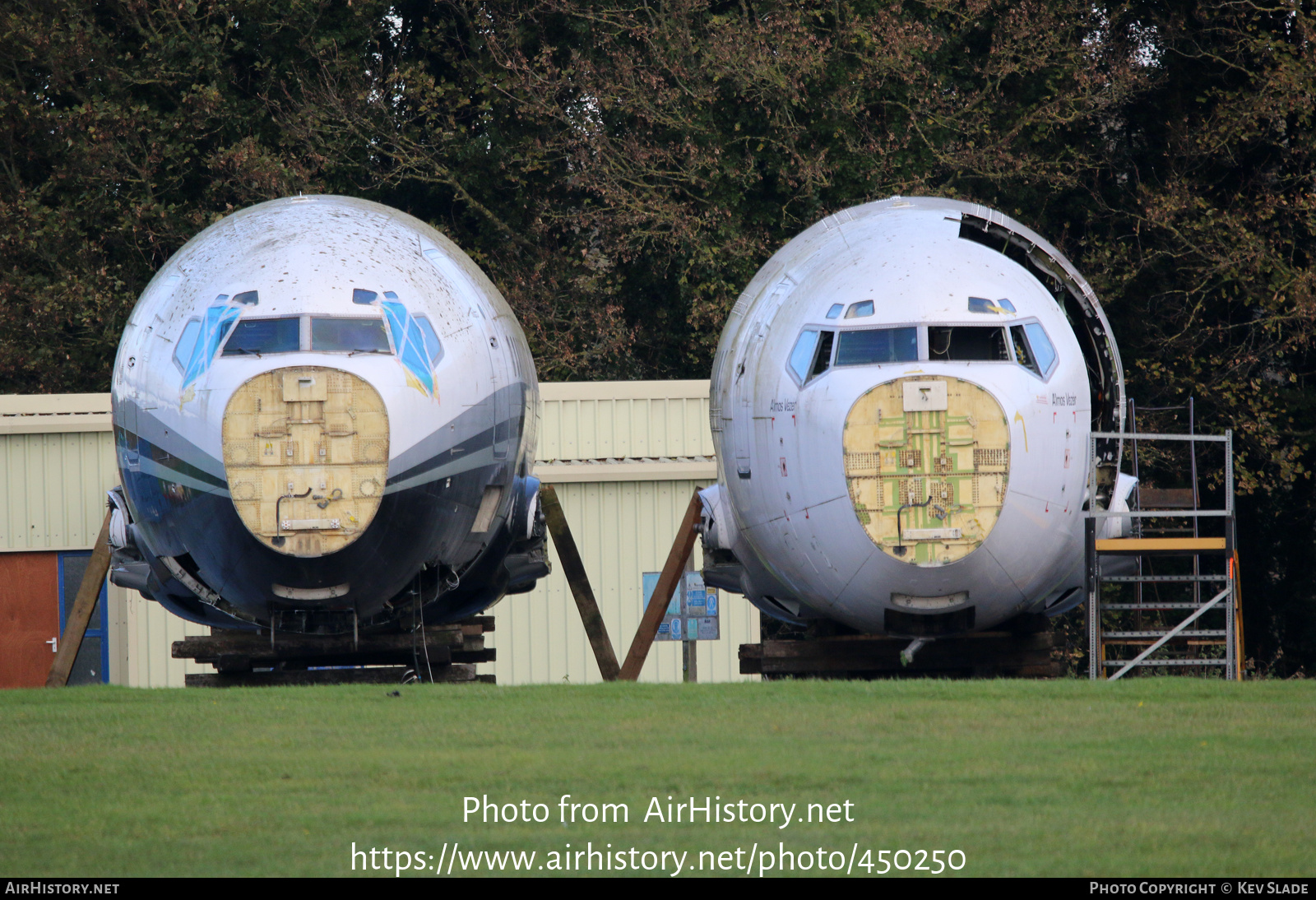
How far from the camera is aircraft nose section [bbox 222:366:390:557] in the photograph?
13938 millimetres

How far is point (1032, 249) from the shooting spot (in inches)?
650

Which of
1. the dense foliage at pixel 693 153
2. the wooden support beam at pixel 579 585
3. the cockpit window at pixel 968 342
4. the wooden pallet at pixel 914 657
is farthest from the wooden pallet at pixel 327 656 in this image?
the dense foliage at pixel 693 153

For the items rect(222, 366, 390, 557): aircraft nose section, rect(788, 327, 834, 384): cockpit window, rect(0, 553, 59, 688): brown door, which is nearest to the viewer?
rect(222, 366, 390, 557): aircraft nose section

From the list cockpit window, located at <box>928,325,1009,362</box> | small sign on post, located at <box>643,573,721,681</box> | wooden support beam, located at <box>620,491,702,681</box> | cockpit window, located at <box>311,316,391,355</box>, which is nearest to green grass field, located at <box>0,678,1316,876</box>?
cockpit window, located at <box>928,325,1009,362</box>

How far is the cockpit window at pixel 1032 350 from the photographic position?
47.4 ft

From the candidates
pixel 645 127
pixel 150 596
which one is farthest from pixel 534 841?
pixel 645 127

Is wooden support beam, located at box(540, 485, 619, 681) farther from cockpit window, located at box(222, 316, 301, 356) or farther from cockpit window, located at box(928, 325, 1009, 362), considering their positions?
cockpit window, located at box(928, 325, 1009, 362)

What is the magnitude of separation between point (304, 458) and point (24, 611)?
1293cm

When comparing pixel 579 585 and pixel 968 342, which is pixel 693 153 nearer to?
pixel 579 585

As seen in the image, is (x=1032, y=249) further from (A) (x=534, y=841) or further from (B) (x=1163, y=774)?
(A) (x=534, y=841)

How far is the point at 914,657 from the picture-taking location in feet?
52.4

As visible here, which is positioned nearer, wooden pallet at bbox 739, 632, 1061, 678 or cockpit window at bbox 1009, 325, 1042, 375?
cockpit window at bbox 1009, 325, 1042, 375

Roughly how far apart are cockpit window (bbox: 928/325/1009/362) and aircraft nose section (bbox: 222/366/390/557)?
4.82 m

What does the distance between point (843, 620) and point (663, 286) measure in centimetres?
1830
